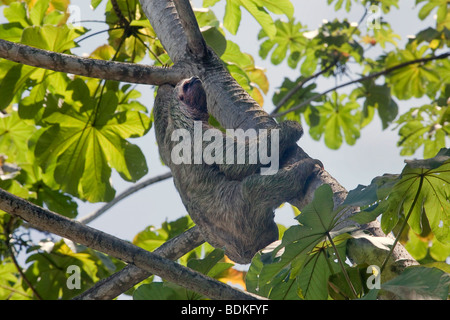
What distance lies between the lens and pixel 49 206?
5.58m

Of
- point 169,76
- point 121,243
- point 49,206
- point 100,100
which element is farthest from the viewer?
point 49,206

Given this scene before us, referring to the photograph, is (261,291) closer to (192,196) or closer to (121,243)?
(121,243)

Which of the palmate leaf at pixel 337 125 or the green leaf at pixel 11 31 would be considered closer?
the green leaf at pixel 11 31

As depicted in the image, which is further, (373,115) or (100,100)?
(373,115)

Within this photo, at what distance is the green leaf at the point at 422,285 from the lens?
1.84 metres

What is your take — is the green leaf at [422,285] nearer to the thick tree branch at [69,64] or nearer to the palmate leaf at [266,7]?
the thick tree branch at [69,64]

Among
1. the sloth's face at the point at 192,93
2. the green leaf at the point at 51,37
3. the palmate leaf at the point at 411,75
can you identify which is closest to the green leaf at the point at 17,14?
the green leaf at the point at 51,37

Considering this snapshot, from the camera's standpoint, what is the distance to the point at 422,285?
1.88 metres

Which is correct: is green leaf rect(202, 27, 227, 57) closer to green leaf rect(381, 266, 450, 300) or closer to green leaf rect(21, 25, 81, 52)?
green leaf rect(21, 25, 81, 52)

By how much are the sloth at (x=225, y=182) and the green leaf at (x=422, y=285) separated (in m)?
1.14

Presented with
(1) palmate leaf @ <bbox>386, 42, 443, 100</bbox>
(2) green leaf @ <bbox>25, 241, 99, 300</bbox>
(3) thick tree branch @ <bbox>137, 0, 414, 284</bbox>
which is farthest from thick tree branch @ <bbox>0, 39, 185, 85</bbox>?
(1) palmate leaf @ <bbox>386, 42, 443, 100</bbox>

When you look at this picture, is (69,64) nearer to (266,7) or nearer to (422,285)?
(266,7)

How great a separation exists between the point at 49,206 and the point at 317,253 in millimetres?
3888
